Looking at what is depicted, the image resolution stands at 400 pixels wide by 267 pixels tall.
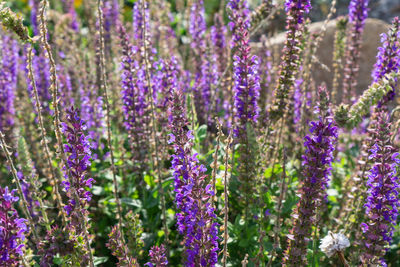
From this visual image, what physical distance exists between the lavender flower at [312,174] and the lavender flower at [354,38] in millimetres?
2261

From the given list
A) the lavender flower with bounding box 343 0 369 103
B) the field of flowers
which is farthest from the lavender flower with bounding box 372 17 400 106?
the lavender flower with bounding box 343 0 369 103

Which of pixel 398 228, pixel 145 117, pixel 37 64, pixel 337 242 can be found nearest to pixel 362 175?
pixel 398 228

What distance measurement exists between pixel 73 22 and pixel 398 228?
5703 mm

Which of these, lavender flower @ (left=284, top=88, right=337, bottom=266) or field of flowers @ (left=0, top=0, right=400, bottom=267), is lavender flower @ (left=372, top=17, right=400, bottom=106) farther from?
lavender flower @ (left=284, top=88, right=337, bottom=266)

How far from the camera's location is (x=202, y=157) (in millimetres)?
3621

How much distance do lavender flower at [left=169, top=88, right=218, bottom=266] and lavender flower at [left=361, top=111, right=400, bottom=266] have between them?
3.24ft

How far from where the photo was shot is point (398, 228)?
348 cm

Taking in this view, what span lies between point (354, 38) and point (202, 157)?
83.4 inches

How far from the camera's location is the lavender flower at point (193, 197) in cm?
220

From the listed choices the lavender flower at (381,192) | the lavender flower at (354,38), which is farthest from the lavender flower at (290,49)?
the lavender flower at (354,38)

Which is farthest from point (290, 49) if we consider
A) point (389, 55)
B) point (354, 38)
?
point (354, 38)

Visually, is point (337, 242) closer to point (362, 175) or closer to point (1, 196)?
point (362, 175)

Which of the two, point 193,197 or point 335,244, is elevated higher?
point 193,197

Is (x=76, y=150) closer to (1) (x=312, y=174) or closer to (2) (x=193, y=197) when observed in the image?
(2) (x=193, y=197)
